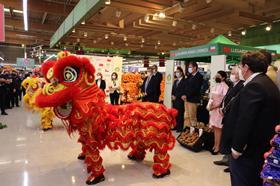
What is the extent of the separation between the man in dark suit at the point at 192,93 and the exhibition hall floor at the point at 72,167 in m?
0.91

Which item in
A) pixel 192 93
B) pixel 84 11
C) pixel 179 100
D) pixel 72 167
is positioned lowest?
pixel 72 167

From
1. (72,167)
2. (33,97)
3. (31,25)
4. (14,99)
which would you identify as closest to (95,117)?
(72,167)

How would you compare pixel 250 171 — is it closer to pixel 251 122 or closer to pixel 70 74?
pixel 251 122

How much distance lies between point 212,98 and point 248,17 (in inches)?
159

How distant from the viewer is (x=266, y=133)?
2.05m

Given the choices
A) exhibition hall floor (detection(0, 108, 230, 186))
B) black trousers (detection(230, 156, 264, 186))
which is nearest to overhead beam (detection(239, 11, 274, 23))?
exhibition hall floor (detection(0, 108, 230, 186))

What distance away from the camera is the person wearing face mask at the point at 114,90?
31.9 feet

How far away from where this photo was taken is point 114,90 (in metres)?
9.79

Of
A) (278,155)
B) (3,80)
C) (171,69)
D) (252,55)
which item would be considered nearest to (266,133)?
(278,155)

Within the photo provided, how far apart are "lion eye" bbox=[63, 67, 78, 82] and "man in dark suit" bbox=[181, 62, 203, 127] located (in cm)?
309

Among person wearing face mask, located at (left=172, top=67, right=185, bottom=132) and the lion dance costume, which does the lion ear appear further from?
person wearing face mask, located at (left=172, top=67, right=185, bottom=132)

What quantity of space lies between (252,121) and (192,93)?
3.72 metres

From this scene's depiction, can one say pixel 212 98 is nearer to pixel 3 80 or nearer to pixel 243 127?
pixel 243 127

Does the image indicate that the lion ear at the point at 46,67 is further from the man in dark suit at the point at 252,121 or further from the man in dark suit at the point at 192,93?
the man in dark suit at the point at 192,93
